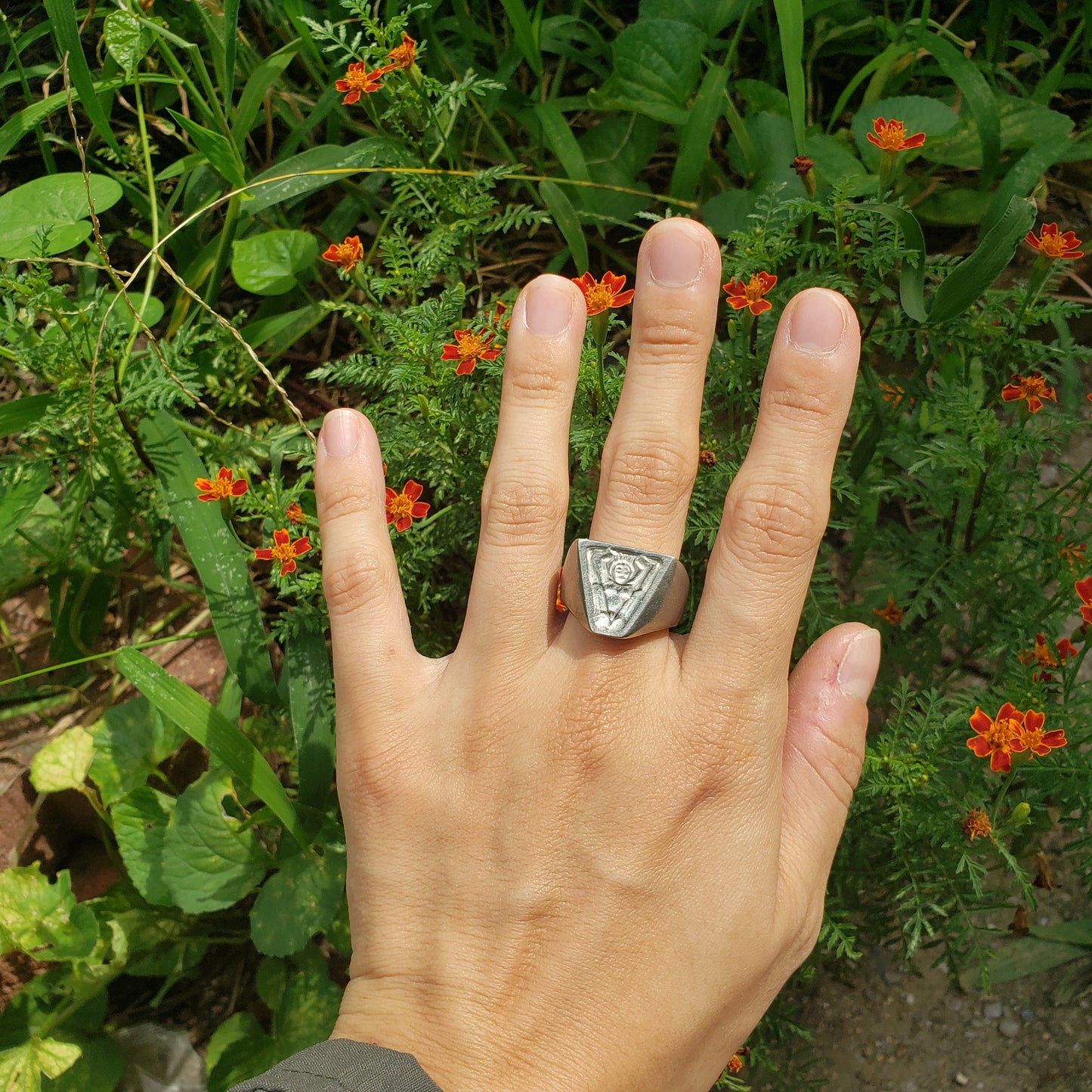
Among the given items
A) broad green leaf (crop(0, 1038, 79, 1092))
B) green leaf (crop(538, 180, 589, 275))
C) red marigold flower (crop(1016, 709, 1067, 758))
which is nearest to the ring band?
red marigold flower (crop(1016, 709, 1067, 758))

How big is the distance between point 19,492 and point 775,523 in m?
2.00

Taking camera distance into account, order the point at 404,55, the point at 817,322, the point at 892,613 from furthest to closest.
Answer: the point at 892,613 → the point at 404,55 → the point at 817,322

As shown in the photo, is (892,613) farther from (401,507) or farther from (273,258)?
Answer: (273,258)

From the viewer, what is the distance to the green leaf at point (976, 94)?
279 cm

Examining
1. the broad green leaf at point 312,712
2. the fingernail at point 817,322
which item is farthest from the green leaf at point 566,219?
the broad green leaf at point 312,712

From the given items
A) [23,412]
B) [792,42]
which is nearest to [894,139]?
[792,42]

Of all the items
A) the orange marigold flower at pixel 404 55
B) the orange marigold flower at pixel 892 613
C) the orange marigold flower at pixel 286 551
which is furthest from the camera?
the orange marigold flower at pixel 892 613

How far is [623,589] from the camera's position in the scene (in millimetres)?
1766

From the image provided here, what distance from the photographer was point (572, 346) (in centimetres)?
192

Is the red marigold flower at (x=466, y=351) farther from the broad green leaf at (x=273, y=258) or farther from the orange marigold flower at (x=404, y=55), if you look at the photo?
the broad green leaf at (x=273, y=258)

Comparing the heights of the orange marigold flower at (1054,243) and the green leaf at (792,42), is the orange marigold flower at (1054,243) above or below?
below

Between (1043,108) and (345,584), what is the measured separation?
2551 mm

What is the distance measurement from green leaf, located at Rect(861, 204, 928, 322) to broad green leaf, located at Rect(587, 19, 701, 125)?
3.70 ft

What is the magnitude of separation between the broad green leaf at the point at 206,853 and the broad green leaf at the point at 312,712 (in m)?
0.24
